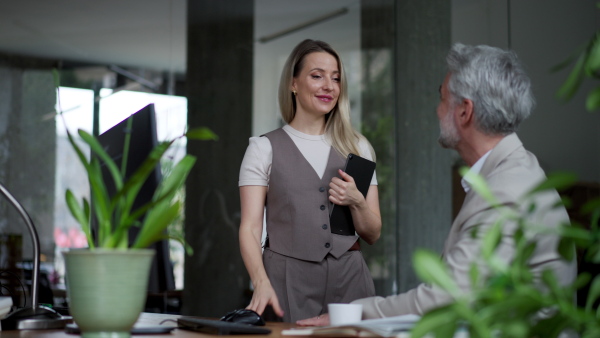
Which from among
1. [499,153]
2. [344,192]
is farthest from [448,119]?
[344,192]

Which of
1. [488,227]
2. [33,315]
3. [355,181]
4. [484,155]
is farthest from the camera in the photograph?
[355,181]

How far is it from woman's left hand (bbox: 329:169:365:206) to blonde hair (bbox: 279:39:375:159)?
0.20 metres

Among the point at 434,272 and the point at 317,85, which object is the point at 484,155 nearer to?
the point at 317,85

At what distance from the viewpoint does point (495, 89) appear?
1877 mm

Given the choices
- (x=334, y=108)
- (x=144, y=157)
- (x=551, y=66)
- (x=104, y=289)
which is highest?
(x=551, y=66)

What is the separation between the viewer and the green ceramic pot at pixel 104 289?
3.69 feet

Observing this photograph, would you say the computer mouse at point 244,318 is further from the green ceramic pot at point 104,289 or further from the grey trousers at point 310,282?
the grey trousers at point 310,282

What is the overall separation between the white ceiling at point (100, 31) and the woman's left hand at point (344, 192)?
359cm

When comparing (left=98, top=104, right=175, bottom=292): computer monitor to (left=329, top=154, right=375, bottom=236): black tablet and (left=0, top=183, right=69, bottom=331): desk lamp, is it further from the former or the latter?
(left=329, top=154, right=375, bottom=236): black tablet

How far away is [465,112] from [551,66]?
132 inches

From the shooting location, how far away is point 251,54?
5.84 m

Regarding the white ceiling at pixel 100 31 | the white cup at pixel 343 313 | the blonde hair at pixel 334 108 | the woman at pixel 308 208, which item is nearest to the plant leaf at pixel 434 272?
the white cup at pixel 343 313

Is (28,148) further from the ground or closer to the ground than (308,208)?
further from the ground

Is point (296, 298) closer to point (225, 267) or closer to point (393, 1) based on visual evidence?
point (225, 267)
